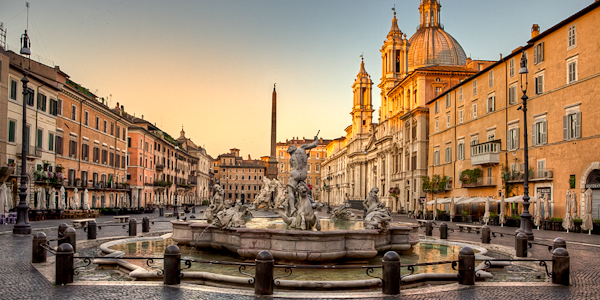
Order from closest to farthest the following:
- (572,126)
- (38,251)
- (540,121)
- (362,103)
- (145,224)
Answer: (38,251), (145,224), (572,126), (540,121), (362,103)

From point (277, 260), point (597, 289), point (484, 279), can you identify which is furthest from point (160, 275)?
point (597, 289)

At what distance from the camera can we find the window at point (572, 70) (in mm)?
30391

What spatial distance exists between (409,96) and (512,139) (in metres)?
25.0

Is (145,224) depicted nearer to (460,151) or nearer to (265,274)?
(265,274)

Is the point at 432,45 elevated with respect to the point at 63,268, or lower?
elevated

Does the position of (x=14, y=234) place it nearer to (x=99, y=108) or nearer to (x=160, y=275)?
(x=160, y=275)

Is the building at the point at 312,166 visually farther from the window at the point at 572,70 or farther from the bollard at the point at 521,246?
the bollard at the point at 521,246

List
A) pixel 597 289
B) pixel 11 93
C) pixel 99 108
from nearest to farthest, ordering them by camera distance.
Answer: pixel 597 289 < pixel 11 93 < pixel 99 108

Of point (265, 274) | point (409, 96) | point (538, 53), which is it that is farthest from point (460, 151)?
point (265, 274)

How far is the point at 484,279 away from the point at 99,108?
4437 cm

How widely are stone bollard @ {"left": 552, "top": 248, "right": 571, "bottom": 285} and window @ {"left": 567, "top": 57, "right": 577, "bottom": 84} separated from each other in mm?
23691

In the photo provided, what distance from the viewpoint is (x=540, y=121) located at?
34031mm

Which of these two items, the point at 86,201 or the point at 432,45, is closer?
the point at 86,201

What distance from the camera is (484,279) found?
10930mm
